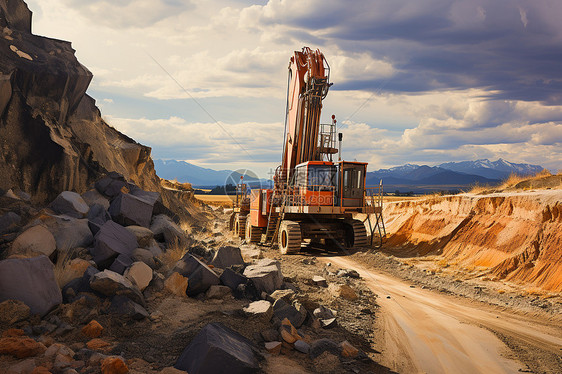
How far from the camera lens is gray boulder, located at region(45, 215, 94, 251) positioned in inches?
344

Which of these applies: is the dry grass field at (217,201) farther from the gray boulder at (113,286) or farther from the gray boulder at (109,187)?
the gray boulder at (113,286)

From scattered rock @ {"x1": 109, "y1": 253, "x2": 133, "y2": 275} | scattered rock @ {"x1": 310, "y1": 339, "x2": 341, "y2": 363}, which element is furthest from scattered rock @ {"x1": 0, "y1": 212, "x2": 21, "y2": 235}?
scattered rock @ {"x1": 310, "y1": 339, "x2": 341, "y2": 363}

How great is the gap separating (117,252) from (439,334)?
6486mm

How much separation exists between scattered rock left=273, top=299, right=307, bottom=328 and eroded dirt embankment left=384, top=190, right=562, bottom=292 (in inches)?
294

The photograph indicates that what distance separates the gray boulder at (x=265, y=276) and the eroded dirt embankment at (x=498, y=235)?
7205mm

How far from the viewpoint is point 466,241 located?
1577cm

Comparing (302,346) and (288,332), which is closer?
(302,346)

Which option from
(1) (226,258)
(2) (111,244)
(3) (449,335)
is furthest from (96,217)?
(3) (449,335)

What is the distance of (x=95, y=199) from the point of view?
12.1 meters

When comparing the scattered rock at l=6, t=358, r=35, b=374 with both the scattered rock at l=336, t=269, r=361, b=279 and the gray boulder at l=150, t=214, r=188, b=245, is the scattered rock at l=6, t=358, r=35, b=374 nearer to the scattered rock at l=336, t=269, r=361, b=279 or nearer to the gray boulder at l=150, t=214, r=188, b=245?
the gray boulder at l=150, t=214, r=188, b=245

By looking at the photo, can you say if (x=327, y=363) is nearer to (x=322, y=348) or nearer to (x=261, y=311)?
(x=322, y=348)

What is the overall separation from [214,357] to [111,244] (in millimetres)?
4731

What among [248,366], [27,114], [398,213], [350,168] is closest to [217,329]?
[248,366]

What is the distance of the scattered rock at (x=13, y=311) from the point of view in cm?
578
